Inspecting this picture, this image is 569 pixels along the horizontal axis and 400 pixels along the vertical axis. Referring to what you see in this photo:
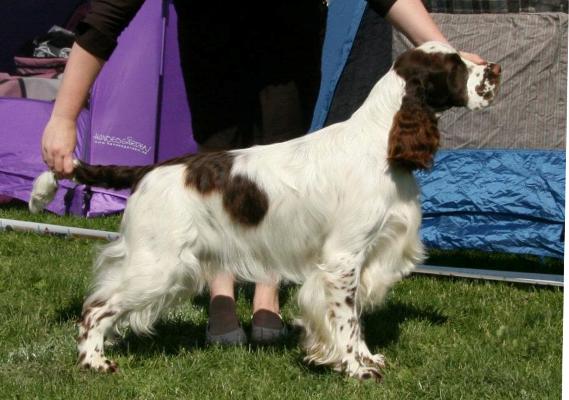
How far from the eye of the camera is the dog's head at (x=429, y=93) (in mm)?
3521

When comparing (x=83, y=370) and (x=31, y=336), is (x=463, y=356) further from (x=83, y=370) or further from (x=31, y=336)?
(x=31, y=336)

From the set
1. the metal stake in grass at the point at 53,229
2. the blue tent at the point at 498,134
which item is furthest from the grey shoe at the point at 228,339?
the metal stake in grass at the point at 53,229

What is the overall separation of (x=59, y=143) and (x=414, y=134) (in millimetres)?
1297

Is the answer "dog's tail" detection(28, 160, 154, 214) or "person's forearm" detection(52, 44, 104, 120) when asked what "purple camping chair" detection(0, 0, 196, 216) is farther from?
"person's forearm" detection(52, 44, 104, 120)

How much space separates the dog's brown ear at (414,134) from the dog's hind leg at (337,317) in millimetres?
439

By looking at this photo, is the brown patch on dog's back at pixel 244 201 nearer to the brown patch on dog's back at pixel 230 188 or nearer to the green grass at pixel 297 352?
the brown patch on dog's back at pixel 230 188

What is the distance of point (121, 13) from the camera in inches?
141

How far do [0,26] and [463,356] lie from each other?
731cm

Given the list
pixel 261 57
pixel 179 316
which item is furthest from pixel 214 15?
pixel 179 316

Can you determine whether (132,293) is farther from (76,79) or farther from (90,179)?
(76,79)

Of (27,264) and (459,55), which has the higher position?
(459,55)

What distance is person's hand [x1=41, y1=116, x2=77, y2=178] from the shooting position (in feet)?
11.6

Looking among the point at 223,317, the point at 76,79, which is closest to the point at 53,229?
the point at 223,317

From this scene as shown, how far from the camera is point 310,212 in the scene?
3.72 metres
